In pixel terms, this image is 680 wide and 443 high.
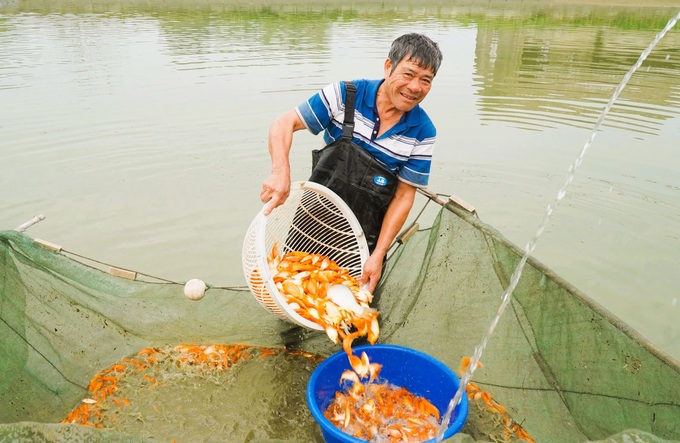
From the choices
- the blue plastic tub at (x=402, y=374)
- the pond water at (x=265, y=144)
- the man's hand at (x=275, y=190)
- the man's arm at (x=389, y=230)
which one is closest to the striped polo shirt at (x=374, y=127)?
the man's arm at (x=389, y=230)

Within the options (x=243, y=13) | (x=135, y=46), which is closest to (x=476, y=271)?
(x=135, y=46)

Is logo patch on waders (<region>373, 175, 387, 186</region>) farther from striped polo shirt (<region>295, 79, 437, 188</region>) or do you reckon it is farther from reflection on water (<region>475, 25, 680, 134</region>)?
reflection on water (<region>475, 25, 680, 134</region>)

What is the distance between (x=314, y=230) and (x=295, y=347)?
0.71 m

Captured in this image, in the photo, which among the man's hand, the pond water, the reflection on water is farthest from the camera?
the reflection on water

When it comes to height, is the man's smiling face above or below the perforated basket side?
above

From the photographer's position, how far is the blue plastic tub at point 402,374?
8.39ft

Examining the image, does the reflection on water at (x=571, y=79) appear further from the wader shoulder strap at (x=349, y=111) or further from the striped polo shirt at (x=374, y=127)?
the wader shoulder strap at (x=349, y=111)

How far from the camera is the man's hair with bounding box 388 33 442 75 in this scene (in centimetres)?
239

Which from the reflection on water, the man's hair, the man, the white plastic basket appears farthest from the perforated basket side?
the reflection on water

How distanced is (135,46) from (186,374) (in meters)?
12.6

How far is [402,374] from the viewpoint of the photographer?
276cm

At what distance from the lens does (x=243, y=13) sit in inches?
897

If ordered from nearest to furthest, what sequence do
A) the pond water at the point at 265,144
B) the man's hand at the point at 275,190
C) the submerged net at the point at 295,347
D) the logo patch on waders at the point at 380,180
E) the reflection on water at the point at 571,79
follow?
the submerged net at the point at 295,347
the man's hand at the point at 275,190
the logo patch on waders at the point at 380,180
the pond water at the point at 265,144
the reflection on water at the point at 571,79

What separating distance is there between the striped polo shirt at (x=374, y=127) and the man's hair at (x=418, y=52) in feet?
0.75
